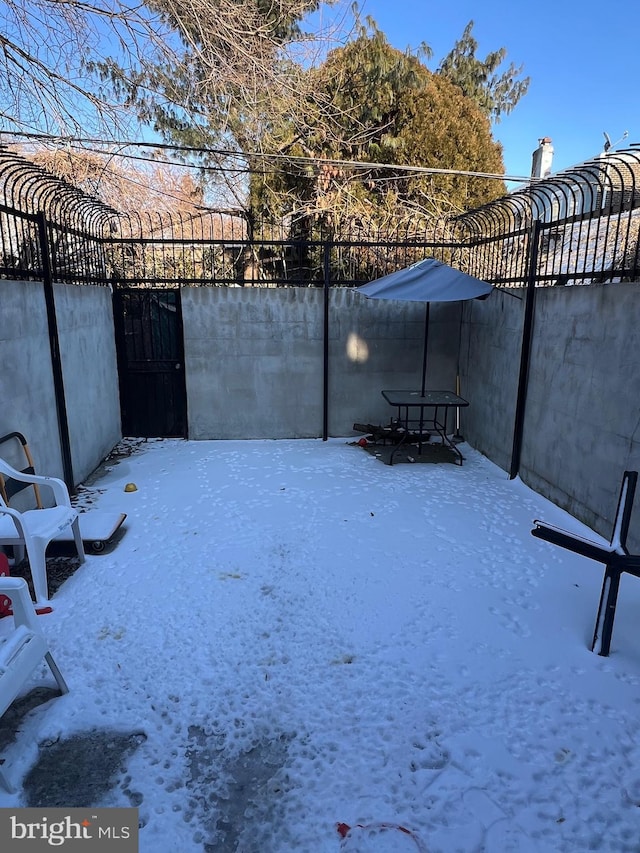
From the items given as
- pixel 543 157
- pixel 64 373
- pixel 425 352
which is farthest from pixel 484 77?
pixel 64 373

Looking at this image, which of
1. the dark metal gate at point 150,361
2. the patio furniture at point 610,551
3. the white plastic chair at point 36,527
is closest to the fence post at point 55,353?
the white plastic chair at point 36,527

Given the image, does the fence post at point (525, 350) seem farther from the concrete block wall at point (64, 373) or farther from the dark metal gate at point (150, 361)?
the concrete block wall at point (64, 373)

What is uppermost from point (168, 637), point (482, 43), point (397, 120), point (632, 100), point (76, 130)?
point (482, 43)

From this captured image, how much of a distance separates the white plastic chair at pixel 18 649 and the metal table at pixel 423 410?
4.22 meters

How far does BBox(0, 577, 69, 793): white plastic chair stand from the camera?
1810 mm

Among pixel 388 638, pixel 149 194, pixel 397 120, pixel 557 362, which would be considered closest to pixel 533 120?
pixel 397 120

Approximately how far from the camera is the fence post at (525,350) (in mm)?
4656

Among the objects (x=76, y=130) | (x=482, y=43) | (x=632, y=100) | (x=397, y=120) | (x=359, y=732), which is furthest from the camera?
(x=482, y=43)

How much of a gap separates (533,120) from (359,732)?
44.9 ft

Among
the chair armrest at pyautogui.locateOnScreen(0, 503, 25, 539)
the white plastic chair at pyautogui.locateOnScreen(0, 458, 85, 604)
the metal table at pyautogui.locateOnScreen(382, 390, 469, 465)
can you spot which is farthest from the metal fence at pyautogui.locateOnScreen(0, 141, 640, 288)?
the chair armrest at pyautogui.locateOnScreen(0, 503, 25, 539)

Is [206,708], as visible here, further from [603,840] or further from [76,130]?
[76,130]

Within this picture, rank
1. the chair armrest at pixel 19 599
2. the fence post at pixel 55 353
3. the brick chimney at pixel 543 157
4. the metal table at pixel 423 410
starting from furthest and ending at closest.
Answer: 1. the brick chimney at pixel 543 157
2. the metal table at pixel 423 410
3. the fence post at pixel 55 353
4. the chair armrest at pixel 19 599

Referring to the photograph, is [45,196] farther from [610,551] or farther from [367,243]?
[610,551]

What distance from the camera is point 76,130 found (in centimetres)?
579
